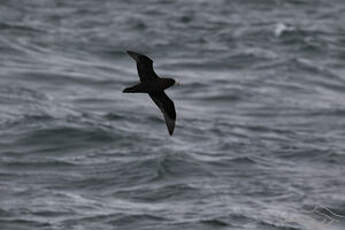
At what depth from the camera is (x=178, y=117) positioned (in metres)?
26.0

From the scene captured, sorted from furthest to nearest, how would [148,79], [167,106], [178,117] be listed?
[178,117]
[167,106]
[148,79]

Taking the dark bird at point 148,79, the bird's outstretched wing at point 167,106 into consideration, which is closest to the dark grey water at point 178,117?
the bird's outstretched wing at point 167,106

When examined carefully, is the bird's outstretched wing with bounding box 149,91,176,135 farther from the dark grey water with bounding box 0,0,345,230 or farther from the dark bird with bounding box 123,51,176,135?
the dark grey water with bounding box 0,0,345,230

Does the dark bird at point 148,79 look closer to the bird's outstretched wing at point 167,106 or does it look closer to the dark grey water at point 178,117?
the bird's outstretched wing at point 167,106

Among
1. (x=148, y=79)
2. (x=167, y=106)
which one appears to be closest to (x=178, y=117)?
(x=167, y=106)

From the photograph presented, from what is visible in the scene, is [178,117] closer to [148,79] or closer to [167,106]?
[167,106]

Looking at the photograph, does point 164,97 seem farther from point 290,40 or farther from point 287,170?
point 290,40

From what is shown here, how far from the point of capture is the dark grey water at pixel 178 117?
65.5 feet

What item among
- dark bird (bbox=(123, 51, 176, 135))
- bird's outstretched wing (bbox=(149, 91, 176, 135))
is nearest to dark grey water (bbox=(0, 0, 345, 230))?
bird's outstretched wing (bbox=(149, 91, 176, 135))

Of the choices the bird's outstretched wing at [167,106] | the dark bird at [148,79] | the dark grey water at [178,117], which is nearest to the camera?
the dark bird at [148,79]

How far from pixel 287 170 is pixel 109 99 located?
5984 mm

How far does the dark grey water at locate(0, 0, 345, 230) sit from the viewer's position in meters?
20.0

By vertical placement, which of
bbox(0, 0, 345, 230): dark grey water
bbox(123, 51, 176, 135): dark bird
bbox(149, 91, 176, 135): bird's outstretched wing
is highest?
bbox(123, 51, 176, 135): dark bird

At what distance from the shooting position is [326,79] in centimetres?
2998
